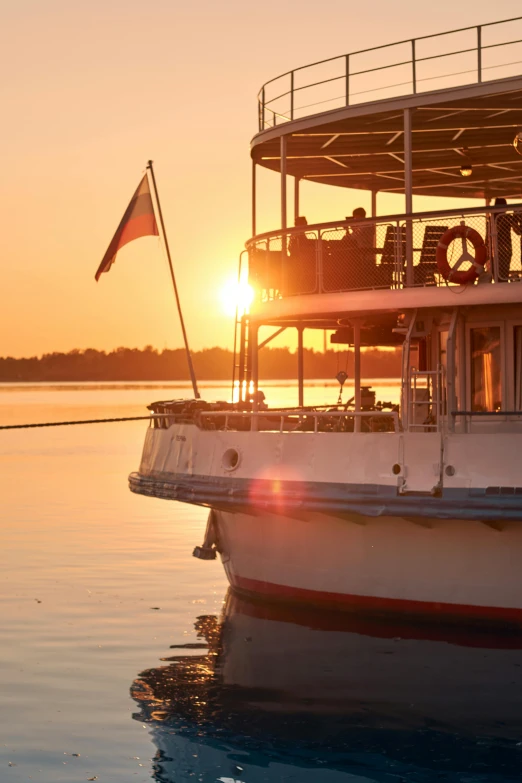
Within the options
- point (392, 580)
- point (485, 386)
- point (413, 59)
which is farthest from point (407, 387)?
point (413, 59)

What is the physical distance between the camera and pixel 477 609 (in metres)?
14.5

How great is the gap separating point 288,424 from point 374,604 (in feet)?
9.82

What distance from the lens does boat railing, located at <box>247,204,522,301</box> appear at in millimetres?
14984

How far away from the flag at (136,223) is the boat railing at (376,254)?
4.55 meters

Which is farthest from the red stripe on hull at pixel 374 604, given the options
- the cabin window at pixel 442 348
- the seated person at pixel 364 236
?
the seated person at pixel 364 236

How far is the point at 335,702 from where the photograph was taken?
1259cm

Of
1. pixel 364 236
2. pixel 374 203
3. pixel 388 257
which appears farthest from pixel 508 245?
pixel 374 203

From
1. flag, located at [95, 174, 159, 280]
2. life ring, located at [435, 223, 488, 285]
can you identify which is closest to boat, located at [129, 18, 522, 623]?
life ring, located at [435, 223, 488, 285]

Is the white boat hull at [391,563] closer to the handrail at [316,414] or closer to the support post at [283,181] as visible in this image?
the handrail at [316,414]

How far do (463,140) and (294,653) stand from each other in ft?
27.4

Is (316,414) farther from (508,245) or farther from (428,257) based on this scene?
(508,245)

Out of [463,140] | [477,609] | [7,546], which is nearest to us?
[477,609]

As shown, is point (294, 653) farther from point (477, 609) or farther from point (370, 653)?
point (477, 609)

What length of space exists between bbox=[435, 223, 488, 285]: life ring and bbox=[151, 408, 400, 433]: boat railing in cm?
191
